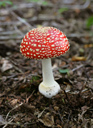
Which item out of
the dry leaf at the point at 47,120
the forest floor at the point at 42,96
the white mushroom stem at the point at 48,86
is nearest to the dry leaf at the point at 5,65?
the forest floor at the point at 42,96

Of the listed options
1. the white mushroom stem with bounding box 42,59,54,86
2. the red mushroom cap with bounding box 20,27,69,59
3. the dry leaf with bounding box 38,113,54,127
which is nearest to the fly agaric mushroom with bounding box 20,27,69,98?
the red mushroom cap with bounding box 20,27,69,59

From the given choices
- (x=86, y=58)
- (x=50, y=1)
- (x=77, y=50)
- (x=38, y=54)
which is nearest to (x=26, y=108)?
(x=38, y=54)

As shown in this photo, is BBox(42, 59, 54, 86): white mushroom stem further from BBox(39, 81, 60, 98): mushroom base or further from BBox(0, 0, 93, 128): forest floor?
BBox(0, 0, 93, 128): forest floor

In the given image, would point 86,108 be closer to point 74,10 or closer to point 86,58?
point 86,58

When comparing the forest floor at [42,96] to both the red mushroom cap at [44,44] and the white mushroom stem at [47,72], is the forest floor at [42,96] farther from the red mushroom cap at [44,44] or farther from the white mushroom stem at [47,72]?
the red mushroom cap at [44,44]

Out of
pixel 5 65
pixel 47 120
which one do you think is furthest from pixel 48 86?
pixel 5 65

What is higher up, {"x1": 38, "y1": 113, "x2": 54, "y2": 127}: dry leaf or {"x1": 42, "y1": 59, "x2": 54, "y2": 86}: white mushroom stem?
{"x1": 42, "y1": 59, "x2": 54, "y2": 86}: white mushroom stem

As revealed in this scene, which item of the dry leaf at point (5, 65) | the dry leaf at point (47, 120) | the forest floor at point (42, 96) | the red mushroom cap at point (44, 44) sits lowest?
the dry leaf at point (47, 120)

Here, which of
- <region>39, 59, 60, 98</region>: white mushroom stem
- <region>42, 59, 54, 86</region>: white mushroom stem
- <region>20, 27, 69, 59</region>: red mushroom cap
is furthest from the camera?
<region>39, 59, 60, 98</region>: white mushroom stem

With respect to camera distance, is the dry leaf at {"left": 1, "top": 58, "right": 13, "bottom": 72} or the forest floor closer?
the forest floor

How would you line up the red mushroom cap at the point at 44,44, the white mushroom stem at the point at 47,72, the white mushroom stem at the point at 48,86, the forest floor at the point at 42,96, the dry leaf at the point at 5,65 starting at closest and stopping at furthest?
the red mushroom cap at the point at 44,44
the forest floor at the point at 42,96
the white mushroom stem at the point at 47,72
the white mushroom stem at the point at 48,86
the dry leaf at the point at 5,65
